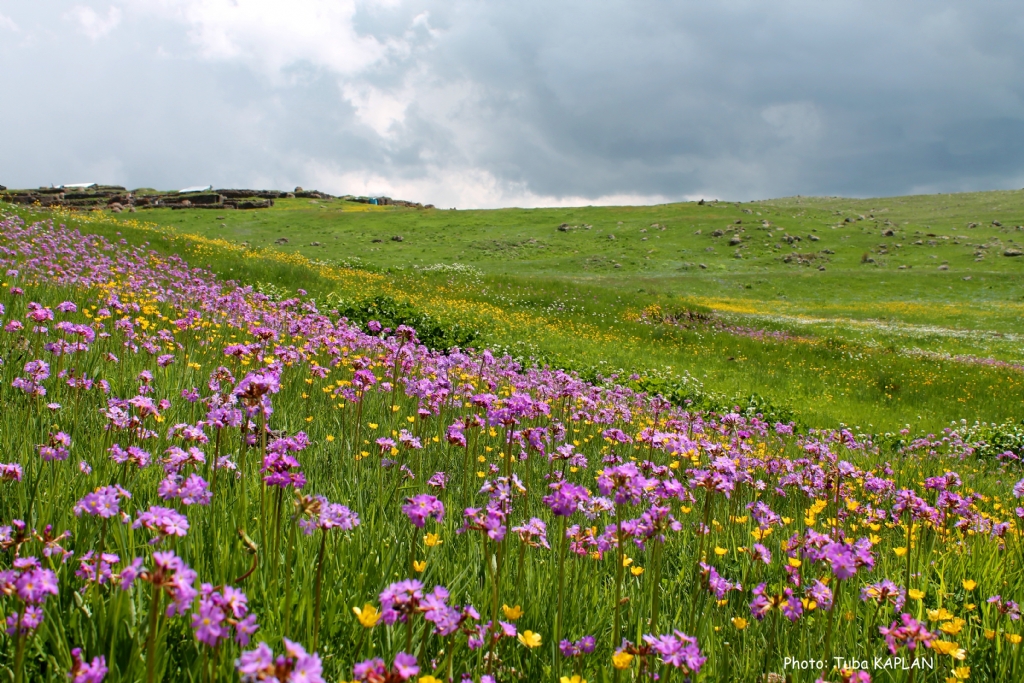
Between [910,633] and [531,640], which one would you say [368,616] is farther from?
[910,633]

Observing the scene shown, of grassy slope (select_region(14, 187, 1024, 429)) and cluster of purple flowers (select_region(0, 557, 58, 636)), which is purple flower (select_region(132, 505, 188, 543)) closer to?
cluster of purple flowers (select_region(0, 557, 58, 636))

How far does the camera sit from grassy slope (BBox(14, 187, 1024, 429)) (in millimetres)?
16250

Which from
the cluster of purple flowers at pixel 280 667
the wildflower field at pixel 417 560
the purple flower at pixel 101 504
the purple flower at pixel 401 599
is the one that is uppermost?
the purple flower at pixel 101 504

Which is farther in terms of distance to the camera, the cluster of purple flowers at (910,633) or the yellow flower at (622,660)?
the cluster of purple flowers at (910,633)

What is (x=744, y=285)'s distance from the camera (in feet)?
159

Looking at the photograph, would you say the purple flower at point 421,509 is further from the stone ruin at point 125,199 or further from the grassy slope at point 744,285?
the stone ruin at point 125,199

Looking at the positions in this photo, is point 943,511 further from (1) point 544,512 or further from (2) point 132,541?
(2) point 132,541

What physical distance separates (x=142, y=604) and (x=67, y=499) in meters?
0.88

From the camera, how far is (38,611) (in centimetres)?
160

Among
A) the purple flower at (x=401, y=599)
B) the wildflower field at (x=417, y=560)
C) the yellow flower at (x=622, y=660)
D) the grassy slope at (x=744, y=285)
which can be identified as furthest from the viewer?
the grassy slope at (x=744, y=285)

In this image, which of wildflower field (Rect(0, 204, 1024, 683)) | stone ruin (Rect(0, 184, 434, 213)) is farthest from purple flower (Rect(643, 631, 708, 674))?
stone ruin (Rect(0, 184, 434, 213))

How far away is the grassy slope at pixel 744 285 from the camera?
1625 cm

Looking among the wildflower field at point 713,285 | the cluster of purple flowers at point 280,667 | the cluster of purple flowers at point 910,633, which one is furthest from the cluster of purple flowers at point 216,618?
the wildflower field at point 713,285

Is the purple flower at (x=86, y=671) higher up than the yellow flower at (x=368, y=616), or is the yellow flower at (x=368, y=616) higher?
the yellow flower at (x=368, y=616)
